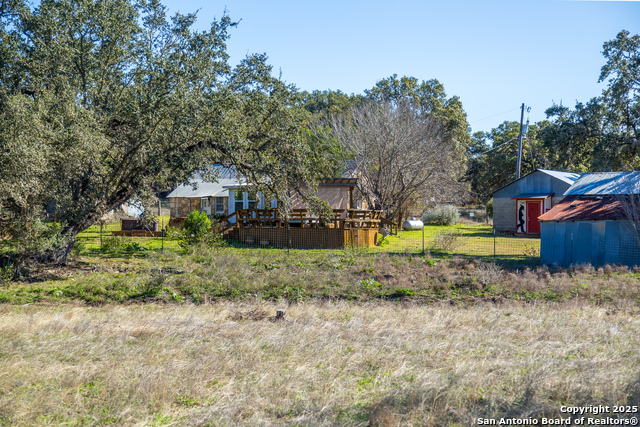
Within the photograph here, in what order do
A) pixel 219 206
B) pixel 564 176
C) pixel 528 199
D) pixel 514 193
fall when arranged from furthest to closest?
1. pixel 219 206
2. pixel 514 193
3. pixel 564 176
4. pixel 528 199

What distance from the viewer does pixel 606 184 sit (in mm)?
21719

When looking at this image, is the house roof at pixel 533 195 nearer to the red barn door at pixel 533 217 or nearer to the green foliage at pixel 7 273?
the red barn door at pixel 533 217

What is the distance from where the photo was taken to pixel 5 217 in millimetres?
14781

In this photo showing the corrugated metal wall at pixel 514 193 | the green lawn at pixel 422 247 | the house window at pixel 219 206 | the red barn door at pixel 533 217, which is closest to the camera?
the green lawn at pixel 422 247

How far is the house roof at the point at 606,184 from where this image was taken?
779 inches

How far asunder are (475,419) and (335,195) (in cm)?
2204

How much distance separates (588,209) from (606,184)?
3136mm

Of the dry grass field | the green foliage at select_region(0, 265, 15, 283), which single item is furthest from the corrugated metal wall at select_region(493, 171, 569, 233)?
the green foliage at select_region(0, 265, 15, 283)

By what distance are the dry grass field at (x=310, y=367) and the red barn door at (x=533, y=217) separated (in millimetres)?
24836

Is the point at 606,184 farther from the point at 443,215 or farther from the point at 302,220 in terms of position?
the point at 443,215

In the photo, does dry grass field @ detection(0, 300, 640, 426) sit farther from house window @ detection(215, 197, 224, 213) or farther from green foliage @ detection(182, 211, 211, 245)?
house window @ detection(215, 197, 224, 213)

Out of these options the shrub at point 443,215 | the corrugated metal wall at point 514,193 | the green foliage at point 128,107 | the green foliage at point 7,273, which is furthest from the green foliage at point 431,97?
the green foliage at point 7,273

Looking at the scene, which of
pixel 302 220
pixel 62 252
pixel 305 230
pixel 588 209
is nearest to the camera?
pixel 62 252

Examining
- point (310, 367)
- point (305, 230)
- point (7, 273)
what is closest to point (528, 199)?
point (305, 230)
